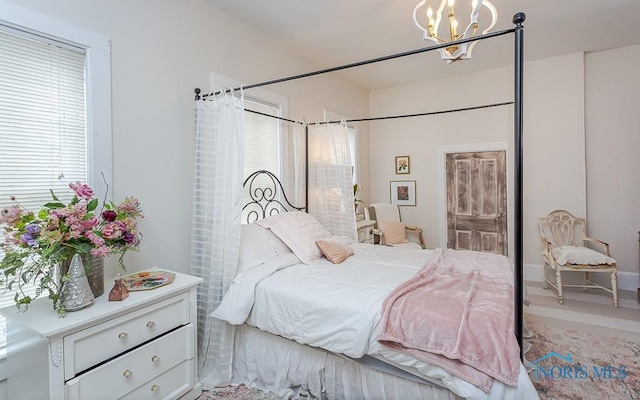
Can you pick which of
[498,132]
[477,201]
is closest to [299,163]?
[477,201]

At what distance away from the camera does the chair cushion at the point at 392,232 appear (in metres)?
4.40

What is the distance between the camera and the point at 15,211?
4.23 ft

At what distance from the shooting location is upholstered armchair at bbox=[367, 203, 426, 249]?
440cm

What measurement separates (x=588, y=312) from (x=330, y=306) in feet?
10.2

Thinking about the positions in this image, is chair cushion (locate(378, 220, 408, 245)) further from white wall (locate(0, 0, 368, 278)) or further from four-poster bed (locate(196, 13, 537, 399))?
white wall (locate(0, 0, 368, 278))

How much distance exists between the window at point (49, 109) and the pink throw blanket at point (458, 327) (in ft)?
6.21

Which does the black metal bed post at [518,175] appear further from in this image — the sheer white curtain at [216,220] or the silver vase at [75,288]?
the silver vase at [75,288]

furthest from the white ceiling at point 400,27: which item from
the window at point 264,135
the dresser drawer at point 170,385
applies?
the dresser drawer at point 170,385

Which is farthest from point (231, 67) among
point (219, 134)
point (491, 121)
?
point (491, 121)

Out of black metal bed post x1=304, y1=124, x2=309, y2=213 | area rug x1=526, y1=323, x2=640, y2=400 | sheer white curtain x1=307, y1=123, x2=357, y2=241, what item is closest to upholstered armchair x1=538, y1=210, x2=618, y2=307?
area rug x1=526, y1=323, x2=640, y2=400

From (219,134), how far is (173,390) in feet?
5.28

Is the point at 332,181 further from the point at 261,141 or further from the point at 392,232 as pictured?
the point at 392,232

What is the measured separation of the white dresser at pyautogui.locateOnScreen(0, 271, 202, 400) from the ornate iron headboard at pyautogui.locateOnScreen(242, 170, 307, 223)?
1314 millimetres

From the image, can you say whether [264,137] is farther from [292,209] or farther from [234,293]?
[234,293]
